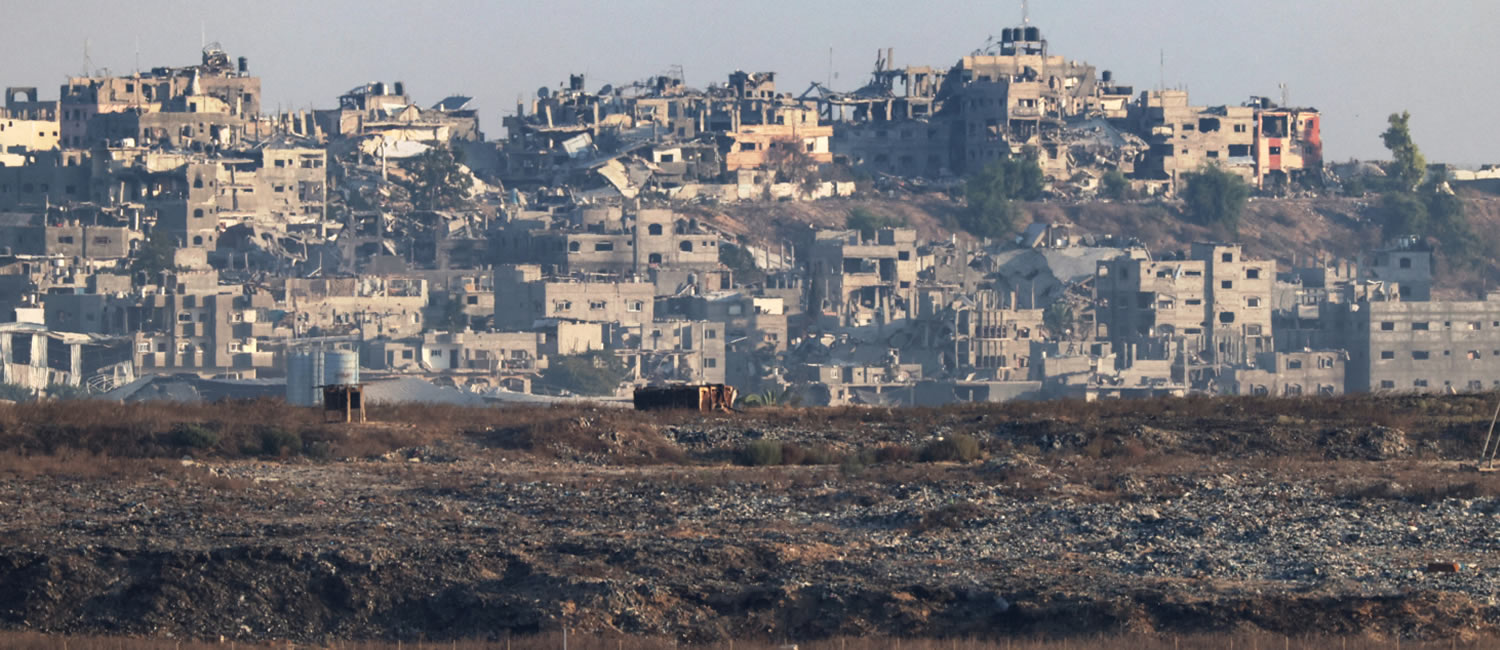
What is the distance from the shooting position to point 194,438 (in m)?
33.2

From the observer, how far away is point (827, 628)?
896 inches

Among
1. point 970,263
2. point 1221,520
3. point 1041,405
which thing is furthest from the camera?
point 970,263

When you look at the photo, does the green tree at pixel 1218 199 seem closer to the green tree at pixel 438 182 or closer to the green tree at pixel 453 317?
the green tree at pixel 438 182

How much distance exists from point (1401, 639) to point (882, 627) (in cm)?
417

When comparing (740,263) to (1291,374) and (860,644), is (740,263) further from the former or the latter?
(860,644)

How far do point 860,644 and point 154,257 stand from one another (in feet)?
246

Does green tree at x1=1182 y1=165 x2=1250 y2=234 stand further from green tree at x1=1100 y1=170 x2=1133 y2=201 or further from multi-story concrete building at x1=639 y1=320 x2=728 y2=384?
multi-story concrete building at x1=639 y1=320 x2=728 y2=384

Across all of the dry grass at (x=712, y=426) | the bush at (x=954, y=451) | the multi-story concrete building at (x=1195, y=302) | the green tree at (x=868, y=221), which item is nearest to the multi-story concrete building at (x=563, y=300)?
the green tree at (x=868, y=221)

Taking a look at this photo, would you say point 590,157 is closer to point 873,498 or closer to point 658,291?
point 658,291

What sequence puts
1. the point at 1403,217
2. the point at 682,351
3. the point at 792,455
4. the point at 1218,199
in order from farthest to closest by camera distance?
the point at 1403,217
the point at 1218,199
the point at 682,351
the point at 792,455

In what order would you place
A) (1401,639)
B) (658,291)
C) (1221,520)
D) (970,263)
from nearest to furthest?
(1401,639) → (1221,520) → (658,291) → (970,263)

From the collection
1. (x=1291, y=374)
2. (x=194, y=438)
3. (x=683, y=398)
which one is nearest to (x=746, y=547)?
(x=194, y=438)

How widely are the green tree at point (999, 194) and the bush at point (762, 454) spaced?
77.4 metres

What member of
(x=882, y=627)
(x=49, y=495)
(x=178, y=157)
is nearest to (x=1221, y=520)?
(x=882, y=627)
